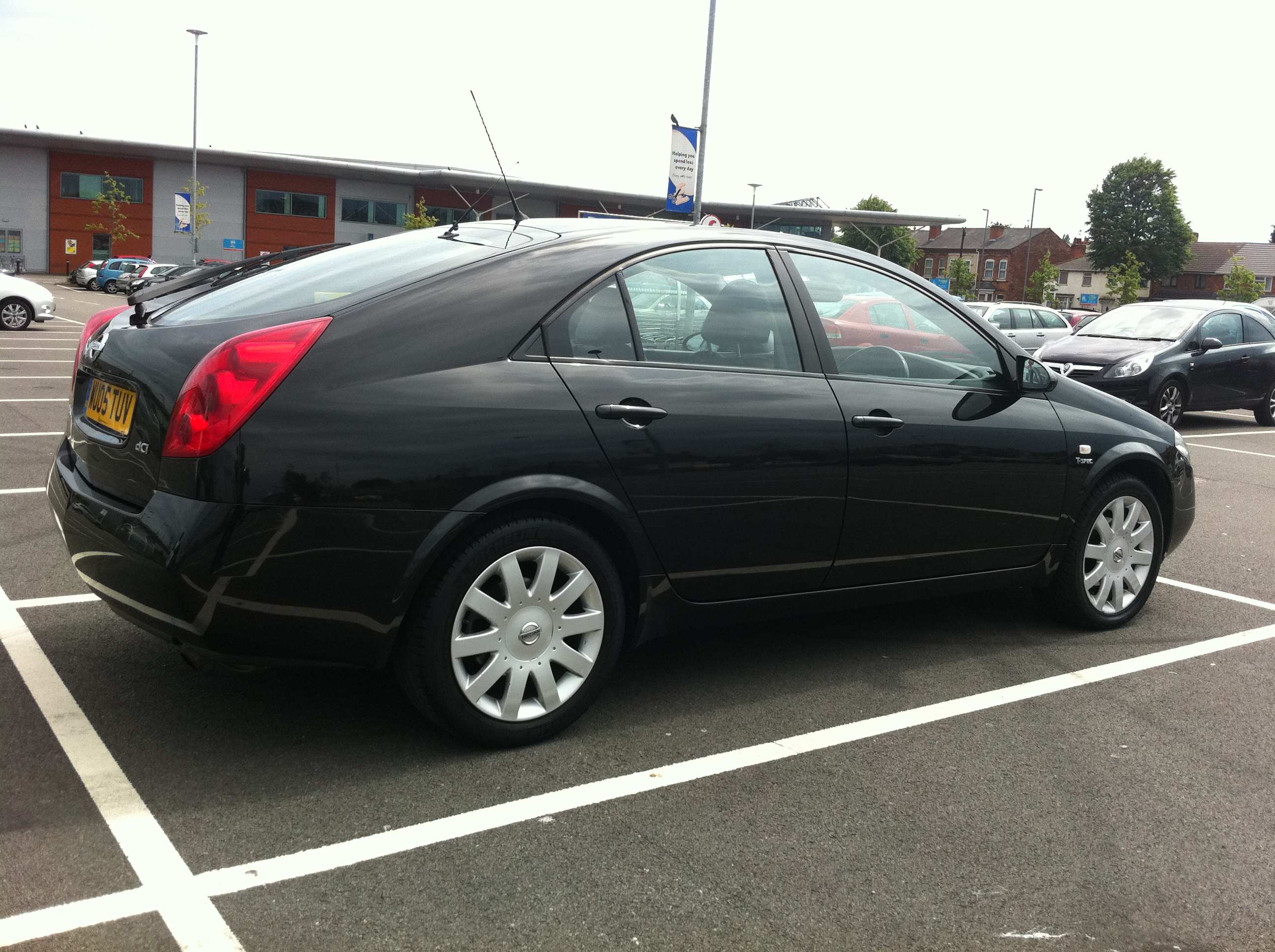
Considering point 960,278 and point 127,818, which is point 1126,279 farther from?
point 127,818

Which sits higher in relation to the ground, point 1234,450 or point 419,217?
point 419,217

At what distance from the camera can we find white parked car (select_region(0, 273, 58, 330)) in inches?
846

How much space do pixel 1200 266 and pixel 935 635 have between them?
4393 inches

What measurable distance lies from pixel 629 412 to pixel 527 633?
2.33ft

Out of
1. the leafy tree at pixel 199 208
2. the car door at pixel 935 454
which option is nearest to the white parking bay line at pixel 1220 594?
the car door at pixel 935 454

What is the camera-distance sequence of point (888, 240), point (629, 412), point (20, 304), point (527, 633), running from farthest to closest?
point (888, 240)
point (20, 304)
point (629, 412)
point (527, 633)

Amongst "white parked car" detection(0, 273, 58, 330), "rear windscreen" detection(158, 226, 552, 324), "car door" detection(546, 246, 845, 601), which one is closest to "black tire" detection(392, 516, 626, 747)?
"car door" detection(546, 246, 845, 601)

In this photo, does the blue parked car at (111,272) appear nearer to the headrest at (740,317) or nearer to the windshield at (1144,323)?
the windshield at (1144,323)

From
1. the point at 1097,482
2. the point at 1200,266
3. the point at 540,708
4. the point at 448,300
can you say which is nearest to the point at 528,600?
the point at 540,708

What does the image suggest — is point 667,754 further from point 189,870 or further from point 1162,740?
point 1162,740

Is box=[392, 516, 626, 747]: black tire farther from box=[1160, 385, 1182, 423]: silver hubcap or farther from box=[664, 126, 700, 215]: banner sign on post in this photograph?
box=[664, 126, 700, 215]: banner sign on post

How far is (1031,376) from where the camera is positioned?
4.70 m

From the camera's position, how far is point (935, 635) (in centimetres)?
500

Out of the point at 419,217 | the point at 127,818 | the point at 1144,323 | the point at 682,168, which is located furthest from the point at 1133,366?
the point at 419,217
